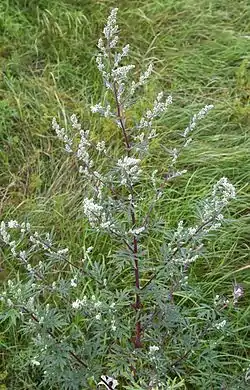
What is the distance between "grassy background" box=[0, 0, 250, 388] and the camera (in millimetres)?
2559

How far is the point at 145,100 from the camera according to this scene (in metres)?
3.03

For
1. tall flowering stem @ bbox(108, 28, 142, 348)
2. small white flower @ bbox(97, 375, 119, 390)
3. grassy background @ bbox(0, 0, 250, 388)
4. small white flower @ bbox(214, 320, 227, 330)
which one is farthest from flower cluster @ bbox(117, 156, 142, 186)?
grassy background @ bbox(0, 0, 250, 388)

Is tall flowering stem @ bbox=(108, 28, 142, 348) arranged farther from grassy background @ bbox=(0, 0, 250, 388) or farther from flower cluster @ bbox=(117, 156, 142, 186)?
grassy background @ bbox=(0, 0, 250, 388)

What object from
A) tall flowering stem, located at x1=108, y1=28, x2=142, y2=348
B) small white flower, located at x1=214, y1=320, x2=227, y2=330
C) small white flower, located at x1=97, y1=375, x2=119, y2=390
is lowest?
small white flower, located at x1=97, y1=375, x2=119, y2=390

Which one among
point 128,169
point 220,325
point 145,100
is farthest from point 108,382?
point 145,100

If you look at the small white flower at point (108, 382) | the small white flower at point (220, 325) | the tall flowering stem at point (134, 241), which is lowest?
the small white flower at point (108, 382)

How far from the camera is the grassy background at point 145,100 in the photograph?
2.56 meters

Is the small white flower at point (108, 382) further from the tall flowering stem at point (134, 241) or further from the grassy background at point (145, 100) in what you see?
the grassy background at point (145, 100)

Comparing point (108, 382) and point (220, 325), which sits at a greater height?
point (220, 325)

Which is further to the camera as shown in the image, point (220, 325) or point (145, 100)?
point (145, 100)

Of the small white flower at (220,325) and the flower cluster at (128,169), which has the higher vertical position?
the flower cluster at (128,169)

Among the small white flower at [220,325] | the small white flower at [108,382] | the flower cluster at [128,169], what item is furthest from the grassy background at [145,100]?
the flower cluster at [128,169]

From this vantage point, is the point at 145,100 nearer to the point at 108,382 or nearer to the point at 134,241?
the point at 134,241

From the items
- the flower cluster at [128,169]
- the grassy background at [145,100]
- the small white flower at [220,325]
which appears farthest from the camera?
the grassy background at [145,100]
